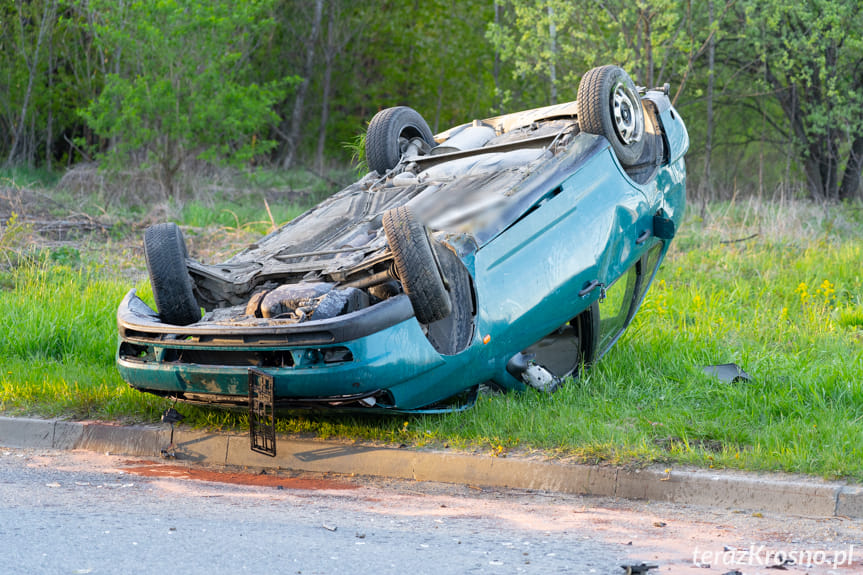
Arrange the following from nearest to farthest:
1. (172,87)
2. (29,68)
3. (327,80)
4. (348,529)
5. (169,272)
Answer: (348,529) → (169,272) → (172,87) → (29,68) → (327,80)

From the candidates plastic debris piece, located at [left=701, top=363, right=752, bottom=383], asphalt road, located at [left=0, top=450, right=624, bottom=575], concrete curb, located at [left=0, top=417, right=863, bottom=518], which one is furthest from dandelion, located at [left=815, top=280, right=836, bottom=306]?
asphalt road, located at [left=0, top=450, right=624, bottom=575]

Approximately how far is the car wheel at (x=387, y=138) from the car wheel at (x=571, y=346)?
191 cm

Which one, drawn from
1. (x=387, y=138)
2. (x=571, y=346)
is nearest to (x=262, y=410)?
(x=571, y=346)

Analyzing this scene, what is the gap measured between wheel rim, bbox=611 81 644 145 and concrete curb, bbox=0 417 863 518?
2575 millimetres

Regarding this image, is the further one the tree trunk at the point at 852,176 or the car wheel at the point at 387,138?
the tree trunk at the point at 852,176

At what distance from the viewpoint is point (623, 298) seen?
21.2 ft

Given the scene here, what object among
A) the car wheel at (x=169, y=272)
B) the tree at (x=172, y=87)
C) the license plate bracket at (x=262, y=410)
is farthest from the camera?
the tree at (x=172, y=87)

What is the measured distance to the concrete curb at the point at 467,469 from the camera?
13.7 feet

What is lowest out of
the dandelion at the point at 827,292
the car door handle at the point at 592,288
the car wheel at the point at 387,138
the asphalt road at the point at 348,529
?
the dandelion at the point at 827,292

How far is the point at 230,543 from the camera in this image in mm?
3604

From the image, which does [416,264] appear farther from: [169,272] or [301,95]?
[301,95]

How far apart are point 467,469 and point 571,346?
62.5 inches

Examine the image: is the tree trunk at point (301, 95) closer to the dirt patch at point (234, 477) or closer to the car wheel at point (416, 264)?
the dirt patch at point (234, 477)

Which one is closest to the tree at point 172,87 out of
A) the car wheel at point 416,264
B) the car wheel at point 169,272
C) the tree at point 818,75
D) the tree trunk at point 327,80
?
the tree trunk at point 327,80
